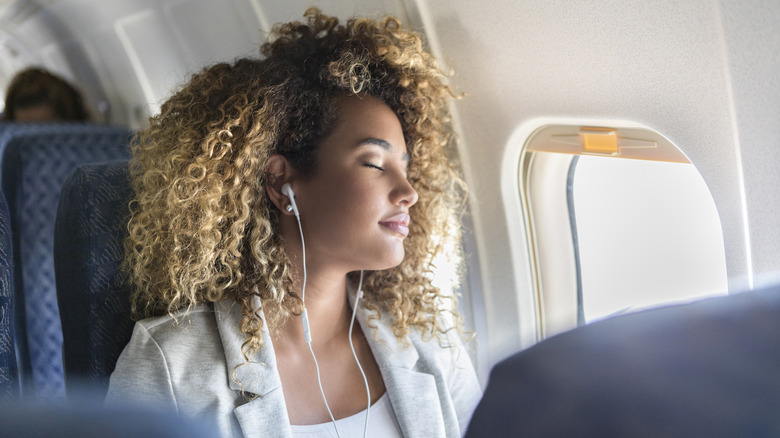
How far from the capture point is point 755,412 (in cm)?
35

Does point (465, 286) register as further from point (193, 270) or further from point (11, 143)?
point (11, 143)

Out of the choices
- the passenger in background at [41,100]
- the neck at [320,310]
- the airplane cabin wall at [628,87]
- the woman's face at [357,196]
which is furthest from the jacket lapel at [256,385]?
the passenger in background at [41,100]

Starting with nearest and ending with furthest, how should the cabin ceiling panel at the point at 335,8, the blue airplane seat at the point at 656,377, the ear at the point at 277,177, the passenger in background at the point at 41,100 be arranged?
the blue airplane seat at the point at 656,377 → the ear at the point at 277,177 → the cabin ceiling panel at the point at 335,8 → the passenger in background at the point at 41,100

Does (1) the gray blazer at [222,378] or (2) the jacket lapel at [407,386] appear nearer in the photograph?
(1) the gray blazer at [222,378]

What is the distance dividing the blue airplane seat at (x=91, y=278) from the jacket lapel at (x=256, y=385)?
0.92 ft

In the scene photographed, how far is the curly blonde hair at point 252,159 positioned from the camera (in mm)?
1667

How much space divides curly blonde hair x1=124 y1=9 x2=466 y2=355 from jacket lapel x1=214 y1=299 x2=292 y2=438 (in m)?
0.03

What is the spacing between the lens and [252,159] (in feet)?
5.58

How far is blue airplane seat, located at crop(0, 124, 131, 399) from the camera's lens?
2.52 meters

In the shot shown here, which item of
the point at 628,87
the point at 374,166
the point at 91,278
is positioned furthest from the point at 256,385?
the point at 628,87

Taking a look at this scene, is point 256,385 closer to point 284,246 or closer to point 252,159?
point 284,246

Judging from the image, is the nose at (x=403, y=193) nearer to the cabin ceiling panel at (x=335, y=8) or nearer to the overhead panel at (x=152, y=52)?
the cabin ceiling panel at (x=335, y=8)

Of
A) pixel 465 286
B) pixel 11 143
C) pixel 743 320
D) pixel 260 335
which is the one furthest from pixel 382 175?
pixel 11 143

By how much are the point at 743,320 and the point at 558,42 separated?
134 cm
